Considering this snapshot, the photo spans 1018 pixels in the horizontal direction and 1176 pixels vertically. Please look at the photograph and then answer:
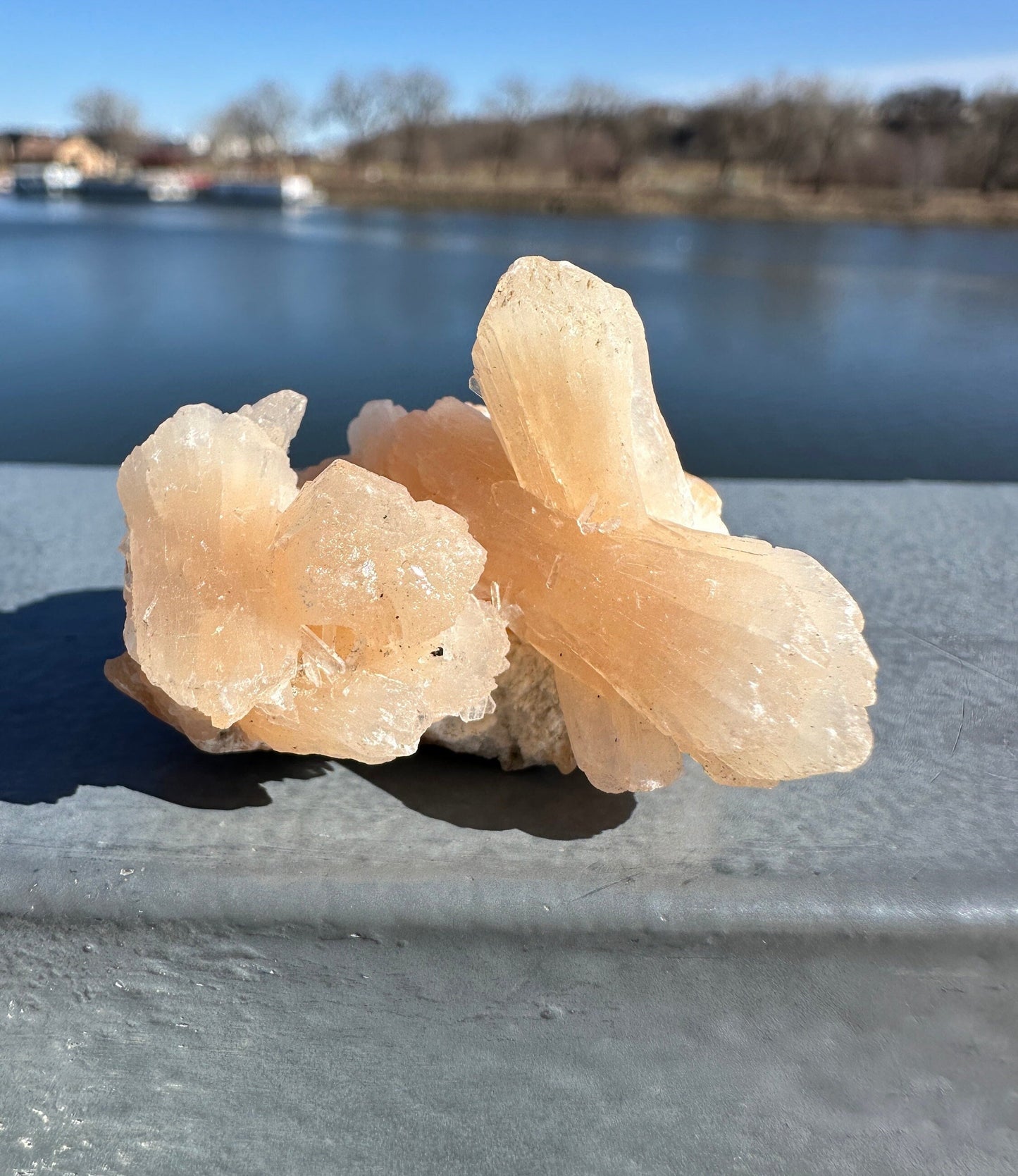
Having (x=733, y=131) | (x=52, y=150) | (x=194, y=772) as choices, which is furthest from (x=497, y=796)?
(x=52, y=150)

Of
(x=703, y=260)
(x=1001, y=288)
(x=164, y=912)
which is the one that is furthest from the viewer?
(x=703, y=260)

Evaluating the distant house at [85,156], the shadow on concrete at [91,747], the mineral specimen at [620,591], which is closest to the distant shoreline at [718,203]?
the mineral specimen at [620,591]

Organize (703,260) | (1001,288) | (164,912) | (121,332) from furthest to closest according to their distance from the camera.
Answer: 1. (703,260)
2. (1001,288)
3. (121,332)
4. (164,912)

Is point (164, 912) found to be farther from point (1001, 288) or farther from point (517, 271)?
point (1001, 288)

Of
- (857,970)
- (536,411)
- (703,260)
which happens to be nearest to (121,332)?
(536,411)

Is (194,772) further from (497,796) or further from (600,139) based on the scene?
(600,139)

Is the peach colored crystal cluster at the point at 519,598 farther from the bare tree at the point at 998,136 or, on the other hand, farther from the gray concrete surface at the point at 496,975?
the bare tree at the point at 998,136
